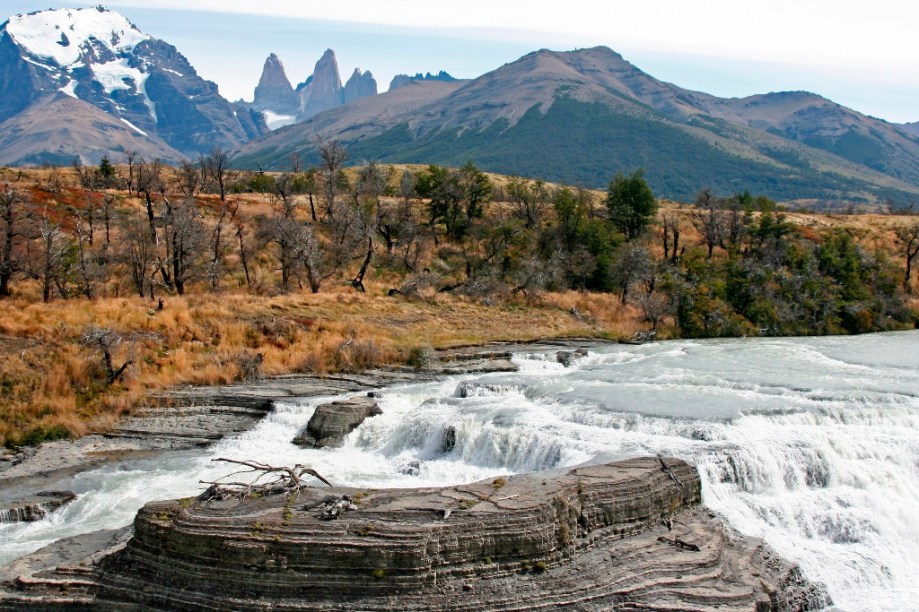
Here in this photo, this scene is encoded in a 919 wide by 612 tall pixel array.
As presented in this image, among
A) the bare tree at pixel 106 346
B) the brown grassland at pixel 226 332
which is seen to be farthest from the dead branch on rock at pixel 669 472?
the bare tree at pixel 106 346

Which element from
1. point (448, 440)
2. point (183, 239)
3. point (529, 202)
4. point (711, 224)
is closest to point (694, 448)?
point (448, 440)

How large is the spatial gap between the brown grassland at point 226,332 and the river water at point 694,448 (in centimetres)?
457

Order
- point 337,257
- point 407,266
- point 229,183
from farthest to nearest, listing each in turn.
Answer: point 229,183, point 407,266, point 337,257

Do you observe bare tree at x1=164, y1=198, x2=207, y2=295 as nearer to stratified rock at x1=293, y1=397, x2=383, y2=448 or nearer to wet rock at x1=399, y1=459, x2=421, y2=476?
stratified rock at x1=293, y1=397, x2=383, y2=448

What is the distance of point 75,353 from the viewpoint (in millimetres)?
27688

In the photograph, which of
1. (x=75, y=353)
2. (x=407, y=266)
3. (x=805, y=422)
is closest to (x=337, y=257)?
(x=407, y=266)

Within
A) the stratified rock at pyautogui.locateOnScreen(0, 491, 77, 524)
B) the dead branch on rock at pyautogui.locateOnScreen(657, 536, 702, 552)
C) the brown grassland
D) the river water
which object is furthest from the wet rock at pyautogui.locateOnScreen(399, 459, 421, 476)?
the brown grassland

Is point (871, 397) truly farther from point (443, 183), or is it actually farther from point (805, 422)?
point (443, 183)

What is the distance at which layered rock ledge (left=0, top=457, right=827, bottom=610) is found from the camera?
43.1 feet

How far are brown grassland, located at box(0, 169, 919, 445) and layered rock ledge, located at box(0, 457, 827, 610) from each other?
39.5ft

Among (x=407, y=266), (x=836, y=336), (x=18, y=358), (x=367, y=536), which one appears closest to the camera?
(x=367, y=536)

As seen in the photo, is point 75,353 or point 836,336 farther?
point 836,336

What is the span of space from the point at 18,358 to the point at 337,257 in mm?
22572

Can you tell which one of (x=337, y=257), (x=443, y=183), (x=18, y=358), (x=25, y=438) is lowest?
(x=25, y=438)
